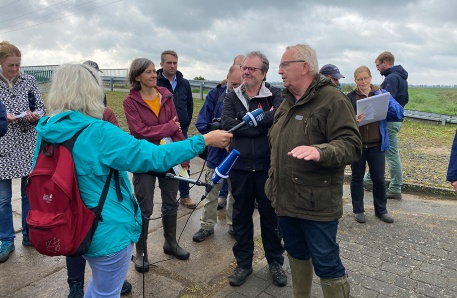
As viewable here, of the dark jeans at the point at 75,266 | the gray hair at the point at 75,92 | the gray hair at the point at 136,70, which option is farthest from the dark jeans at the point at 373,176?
the gray hair at the point at 75,92

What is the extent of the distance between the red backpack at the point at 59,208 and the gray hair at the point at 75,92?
0.64 ft

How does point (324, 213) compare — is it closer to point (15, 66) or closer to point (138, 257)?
point (138, 257)

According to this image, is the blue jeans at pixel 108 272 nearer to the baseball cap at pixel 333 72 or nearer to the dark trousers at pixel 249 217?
the dark trousers at pixel 249 217

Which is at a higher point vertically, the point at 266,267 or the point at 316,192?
the point at 316,192

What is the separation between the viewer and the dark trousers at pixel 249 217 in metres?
3.67

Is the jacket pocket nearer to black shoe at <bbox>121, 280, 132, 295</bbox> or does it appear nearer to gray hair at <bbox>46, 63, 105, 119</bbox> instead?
gray hair at <bbox>46, 63, 105, 119</bbox>

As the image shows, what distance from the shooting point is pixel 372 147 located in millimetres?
5152

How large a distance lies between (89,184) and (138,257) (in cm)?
209

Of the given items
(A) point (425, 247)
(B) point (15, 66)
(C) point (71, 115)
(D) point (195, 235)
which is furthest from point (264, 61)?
(A) point (425, 247)

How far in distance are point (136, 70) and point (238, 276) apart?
92.5 inches

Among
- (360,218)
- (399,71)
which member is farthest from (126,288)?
(399,71)

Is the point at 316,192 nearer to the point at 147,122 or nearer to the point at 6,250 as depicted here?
the point at 147,122

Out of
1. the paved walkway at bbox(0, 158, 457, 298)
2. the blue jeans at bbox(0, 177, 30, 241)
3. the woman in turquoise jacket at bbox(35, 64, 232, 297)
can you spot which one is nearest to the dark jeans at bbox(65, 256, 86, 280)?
the paved walkway at bbox(0, 158, 457, 298)

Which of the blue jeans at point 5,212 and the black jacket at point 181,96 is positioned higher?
the black jacket at point 181,96
